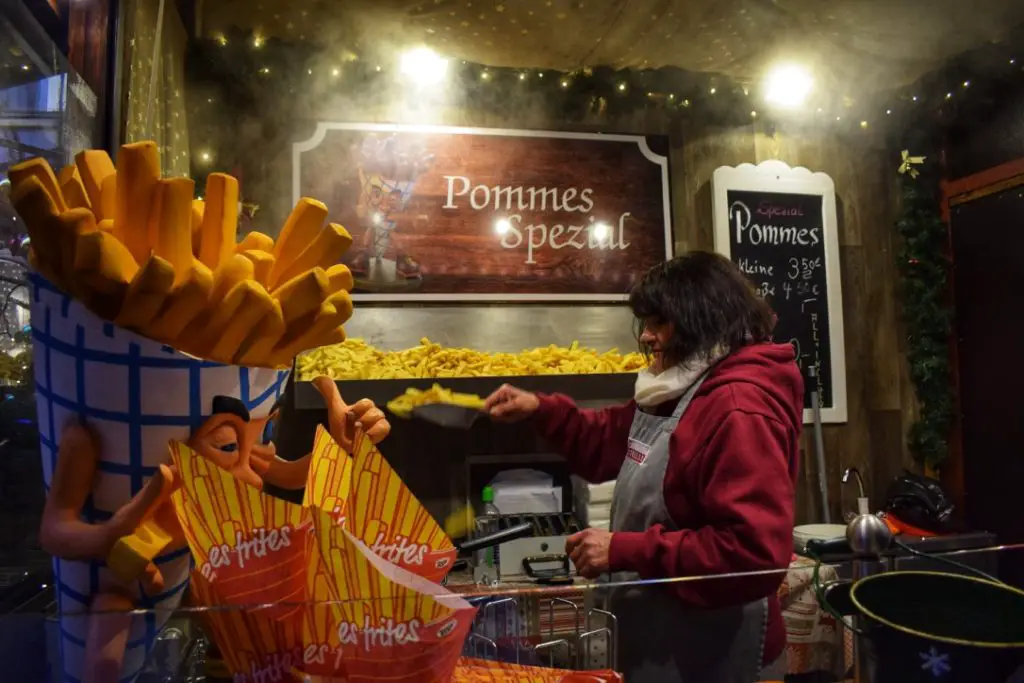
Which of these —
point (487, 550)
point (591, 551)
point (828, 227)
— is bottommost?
point (487, 550)

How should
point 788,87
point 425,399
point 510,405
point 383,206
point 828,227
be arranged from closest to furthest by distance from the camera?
point 510,405, point 425,399, point 383,206, point 788,87, point 828,227

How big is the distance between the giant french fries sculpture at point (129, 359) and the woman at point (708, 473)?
49cm

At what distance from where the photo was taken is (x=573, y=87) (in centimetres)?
277

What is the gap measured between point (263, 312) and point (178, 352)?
9 centimetres

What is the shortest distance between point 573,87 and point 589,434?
1.72 meters

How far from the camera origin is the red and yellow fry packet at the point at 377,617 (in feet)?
1.59

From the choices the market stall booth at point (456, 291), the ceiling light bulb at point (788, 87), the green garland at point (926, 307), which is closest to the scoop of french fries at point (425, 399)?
the market stall booth at point (456, 291)

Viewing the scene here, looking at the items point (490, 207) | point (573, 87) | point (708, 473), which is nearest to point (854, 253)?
point (573, 87)

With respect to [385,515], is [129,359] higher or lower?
higher

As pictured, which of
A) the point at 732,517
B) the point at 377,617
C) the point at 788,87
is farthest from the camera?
the point at 788,87

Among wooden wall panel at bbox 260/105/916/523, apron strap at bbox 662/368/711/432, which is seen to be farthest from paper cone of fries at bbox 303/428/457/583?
wooden wall panel at bbox 260/105/916/523

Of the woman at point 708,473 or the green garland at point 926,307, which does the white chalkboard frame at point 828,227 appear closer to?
the green garland at point 926,307

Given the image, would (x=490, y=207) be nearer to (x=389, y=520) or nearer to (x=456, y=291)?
(x=456, y=291)

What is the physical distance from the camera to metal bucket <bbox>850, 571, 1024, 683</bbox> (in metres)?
0.50
